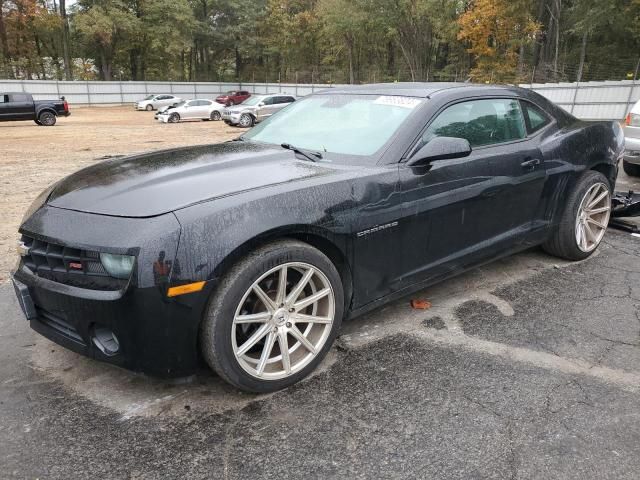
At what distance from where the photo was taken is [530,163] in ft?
12.2

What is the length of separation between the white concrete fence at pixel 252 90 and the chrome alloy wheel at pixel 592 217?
55.5ft

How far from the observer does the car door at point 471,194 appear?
305 cm

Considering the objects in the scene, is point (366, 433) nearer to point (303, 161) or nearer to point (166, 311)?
point (166, 311)

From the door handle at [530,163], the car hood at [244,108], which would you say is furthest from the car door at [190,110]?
the door handle at [530,163]

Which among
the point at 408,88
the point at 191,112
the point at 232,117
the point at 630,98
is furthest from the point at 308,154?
the point at 191,112

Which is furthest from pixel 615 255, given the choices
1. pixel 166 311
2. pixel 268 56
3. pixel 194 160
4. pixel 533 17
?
pixel 268 56

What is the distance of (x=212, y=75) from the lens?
60250 millimetres

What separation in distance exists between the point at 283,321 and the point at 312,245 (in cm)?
43

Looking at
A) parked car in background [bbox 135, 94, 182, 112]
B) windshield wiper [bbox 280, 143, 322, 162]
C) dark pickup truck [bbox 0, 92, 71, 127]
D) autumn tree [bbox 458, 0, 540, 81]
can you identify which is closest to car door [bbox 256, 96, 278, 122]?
dark pickup truck [bbox 0, 92, 71, 127]

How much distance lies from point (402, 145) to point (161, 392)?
195 centimetres

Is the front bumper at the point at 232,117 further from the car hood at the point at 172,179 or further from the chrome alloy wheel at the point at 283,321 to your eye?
the chrome alloy wheel at the point at 283,321

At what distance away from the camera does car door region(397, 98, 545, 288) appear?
305 cm

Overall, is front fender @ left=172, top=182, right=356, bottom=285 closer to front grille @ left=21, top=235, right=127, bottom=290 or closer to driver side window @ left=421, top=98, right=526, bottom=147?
front grille @ left=21, top=235, right=127, bottom=290

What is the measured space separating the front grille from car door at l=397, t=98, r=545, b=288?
1.62 metres
